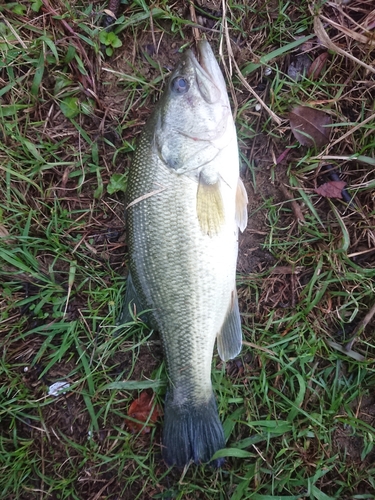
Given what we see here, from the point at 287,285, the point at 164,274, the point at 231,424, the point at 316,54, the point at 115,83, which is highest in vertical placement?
the point at 316,54

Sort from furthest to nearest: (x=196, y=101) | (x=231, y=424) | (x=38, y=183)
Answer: (x=38, y=183) < (x=231, y=424) < (x=196, y=101)

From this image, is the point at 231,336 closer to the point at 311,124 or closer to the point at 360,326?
the point at 360,326

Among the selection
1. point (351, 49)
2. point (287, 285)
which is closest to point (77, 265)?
point (287, 285)

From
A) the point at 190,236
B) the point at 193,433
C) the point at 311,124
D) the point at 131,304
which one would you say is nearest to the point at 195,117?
the point at 190,236

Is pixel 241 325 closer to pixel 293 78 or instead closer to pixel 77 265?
pixel 77 265

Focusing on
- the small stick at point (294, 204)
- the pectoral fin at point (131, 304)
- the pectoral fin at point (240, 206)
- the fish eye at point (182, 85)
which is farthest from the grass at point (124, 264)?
the fish eye at point (182, 85)

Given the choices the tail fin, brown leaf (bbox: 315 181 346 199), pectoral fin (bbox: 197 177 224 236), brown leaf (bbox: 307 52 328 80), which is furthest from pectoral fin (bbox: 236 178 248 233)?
the tail fin

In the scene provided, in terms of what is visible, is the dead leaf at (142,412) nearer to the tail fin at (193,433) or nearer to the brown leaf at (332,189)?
the tail fin at (193,433)
